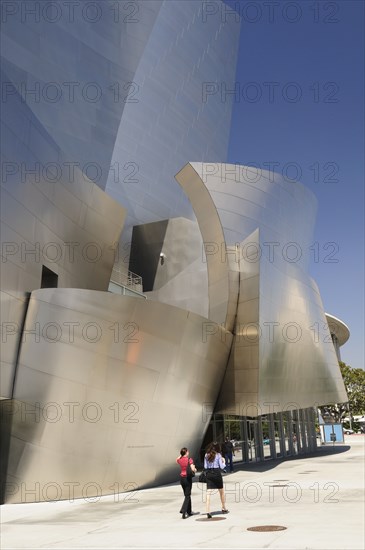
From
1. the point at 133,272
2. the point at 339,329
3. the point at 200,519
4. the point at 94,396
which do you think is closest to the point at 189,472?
the point at 200,519

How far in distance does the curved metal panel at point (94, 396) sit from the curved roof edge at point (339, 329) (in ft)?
165

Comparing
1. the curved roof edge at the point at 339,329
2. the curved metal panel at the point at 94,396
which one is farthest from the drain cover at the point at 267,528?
the curved roof edge at the point at 339,329

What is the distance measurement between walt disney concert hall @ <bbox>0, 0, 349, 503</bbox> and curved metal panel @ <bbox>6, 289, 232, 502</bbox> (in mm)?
47

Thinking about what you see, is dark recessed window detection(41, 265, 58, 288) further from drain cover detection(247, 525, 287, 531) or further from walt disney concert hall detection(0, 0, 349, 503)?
drain cover detection(247, 525, 287, 531)

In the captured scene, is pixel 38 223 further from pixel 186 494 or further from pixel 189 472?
pixel 186 494

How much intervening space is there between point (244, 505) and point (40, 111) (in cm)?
1900

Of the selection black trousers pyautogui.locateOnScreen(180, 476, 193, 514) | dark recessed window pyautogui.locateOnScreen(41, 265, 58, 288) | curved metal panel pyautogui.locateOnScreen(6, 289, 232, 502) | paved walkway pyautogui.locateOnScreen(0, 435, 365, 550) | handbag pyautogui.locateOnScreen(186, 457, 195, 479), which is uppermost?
dark recessed window pyautogui.locateOnScreen(41, 265, 58, 288)

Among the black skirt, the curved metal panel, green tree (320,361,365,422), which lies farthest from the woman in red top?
green tree (320,361,365,422)

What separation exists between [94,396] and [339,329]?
6241 cm

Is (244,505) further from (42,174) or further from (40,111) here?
(40,111)

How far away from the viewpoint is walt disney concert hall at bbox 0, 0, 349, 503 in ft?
51.3

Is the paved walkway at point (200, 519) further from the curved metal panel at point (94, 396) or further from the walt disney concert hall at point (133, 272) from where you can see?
the walt disney concert hall at point (133, 272)

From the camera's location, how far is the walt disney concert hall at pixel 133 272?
1564 centimetres

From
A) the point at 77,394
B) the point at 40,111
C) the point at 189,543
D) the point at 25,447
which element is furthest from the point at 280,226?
the point at 189,543
